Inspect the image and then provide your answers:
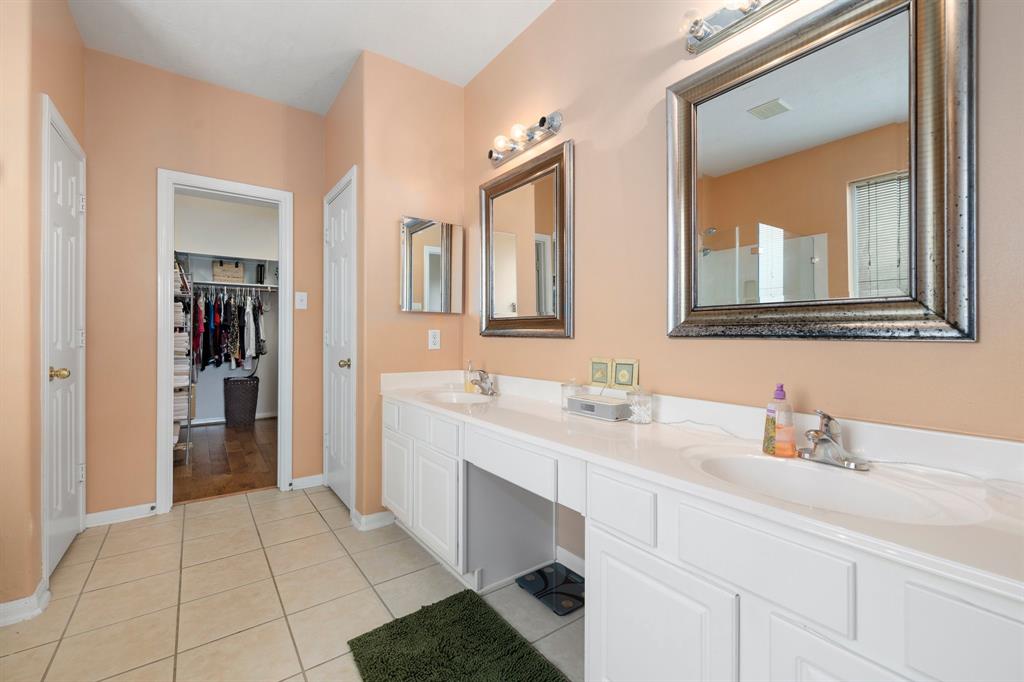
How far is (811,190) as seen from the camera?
1.25 metres

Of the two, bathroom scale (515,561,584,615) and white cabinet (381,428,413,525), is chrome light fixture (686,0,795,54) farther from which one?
bathroom scale (515,561,584,615)

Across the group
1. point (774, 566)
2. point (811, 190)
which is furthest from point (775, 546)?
point (811, 190)

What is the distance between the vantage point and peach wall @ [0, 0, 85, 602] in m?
1.69

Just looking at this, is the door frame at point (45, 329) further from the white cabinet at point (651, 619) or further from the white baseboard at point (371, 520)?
the white cabinet at point (651, 619)

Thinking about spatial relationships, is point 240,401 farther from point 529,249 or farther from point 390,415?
point 529,249

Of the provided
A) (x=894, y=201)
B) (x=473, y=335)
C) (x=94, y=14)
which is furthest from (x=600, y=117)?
(x=94, y=14)

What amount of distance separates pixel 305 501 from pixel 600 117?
287cm

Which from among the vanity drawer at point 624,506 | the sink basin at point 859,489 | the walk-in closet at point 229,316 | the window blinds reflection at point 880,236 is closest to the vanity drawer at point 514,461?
the vanity drawer at point 624,506

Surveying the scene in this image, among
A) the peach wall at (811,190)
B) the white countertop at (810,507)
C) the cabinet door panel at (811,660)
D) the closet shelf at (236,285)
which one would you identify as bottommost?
the cabinet door panel at (811,660)

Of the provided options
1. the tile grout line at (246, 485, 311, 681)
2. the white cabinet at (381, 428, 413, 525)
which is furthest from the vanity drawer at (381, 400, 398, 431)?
the tile grout line at (246, 485, 311, 681)

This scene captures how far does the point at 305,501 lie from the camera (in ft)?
9.72

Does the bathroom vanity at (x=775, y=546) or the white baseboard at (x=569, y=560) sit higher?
the bathroom vanity at (x=775, y=546)

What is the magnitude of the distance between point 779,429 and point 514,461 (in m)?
0.80

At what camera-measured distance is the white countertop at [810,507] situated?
25.5 inches
